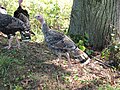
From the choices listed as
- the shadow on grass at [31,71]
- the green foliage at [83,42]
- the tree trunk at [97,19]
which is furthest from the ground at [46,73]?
the tree trunk at [97,19]

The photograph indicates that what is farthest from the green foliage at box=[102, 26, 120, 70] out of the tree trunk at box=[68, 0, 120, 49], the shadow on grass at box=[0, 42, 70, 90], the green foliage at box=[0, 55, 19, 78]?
the green foliage at box=[0, 55, 19, 78]

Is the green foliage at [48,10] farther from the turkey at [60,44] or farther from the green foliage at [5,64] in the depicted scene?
the green foliage at [5,64]

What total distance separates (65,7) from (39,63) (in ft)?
15.4

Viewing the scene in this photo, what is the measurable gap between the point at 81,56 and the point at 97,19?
109 centimetres

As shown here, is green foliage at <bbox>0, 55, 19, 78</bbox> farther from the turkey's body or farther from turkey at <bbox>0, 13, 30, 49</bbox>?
the turkey's body

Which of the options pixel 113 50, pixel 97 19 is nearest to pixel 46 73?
pixel 113 50

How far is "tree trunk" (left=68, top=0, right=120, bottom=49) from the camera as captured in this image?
24.5 ft

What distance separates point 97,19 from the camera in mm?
7543

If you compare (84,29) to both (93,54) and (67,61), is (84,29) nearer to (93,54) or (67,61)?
(93,54)

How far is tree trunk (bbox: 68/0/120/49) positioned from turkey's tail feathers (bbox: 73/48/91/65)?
756 mm

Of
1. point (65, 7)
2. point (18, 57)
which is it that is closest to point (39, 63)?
point (18, 57)

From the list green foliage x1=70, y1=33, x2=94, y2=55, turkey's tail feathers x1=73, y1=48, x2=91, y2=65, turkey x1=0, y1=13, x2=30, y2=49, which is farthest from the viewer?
green foliage x1=70, y1=33, x2=94, y2=55

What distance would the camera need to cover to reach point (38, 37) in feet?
27.9

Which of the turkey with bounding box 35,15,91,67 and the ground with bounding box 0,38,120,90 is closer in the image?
the ground with bounding box 0,38,120,90
